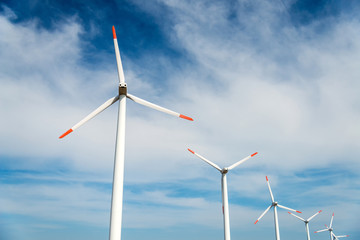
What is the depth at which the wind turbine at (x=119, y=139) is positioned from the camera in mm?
23375

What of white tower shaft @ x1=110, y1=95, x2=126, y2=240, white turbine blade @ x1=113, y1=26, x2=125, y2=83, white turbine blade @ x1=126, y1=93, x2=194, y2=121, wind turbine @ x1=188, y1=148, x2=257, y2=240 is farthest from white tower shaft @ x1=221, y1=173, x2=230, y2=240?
white turbine blade @ x1=113, y1=26, x2=125, y2=83

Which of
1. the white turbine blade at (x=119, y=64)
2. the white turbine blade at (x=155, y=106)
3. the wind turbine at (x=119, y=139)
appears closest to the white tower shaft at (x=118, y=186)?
the wind turbine at (x=119, y=139)

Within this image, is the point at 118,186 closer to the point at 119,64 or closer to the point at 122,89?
the point at 122,89

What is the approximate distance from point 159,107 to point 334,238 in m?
167

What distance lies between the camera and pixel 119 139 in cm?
2619

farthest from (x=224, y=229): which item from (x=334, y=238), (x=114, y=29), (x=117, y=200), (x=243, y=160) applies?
(x=334, y=238)

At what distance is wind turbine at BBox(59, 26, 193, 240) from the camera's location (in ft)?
76.7

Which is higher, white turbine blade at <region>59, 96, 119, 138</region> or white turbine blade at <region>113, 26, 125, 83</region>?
white turbine blade at <region>113, 26, 125, 83</region>

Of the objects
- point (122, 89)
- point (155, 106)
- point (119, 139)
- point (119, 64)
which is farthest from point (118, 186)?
point (119, 64)

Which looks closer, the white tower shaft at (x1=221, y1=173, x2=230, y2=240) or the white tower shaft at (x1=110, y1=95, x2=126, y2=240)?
the white tower shaft at (x1=110, y1=95, x2=126, y2=240)

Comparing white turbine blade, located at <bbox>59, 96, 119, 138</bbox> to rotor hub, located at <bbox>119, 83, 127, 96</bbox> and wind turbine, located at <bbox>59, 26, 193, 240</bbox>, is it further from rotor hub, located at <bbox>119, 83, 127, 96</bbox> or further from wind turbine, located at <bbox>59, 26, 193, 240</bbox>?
rotor hub, located at <bbox>119, 83, 127, 96</bbox>

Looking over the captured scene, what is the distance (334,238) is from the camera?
15688cm

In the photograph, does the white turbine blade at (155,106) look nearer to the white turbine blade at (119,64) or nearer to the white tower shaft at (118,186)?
the white turbine blade at (119,64)

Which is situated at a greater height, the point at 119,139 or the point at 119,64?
the point at 119,64
